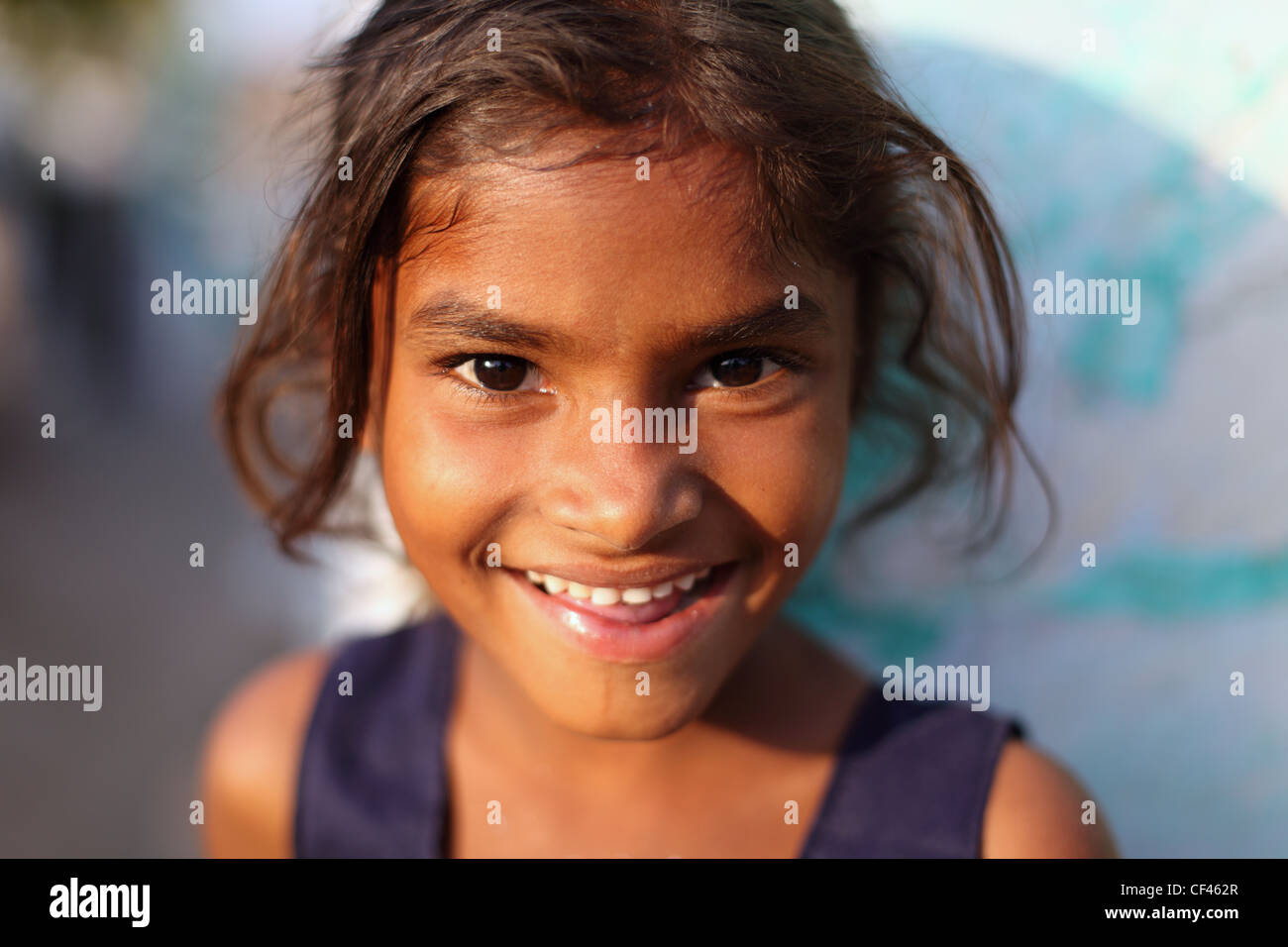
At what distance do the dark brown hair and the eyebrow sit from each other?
66 millimetres

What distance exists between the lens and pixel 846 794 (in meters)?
1.34

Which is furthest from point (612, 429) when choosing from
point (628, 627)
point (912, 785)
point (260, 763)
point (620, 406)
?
point (260, 763)

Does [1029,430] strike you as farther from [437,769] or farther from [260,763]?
[260,763]

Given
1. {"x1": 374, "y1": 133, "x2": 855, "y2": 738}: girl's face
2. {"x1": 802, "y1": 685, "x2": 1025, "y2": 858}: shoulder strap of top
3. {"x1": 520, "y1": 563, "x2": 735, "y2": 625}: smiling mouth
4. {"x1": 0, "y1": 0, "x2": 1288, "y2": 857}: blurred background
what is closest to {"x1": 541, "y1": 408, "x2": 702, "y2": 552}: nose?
{"x1": 374, "y1": 133, "x2": 855, "y2": 738}: girl's face

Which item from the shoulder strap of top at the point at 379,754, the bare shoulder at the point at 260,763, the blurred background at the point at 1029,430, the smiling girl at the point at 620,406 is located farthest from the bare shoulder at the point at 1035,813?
the bare shoulder at the point at 260,763

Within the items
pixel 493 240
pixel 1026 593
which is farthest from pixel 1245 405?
pixel 493 240

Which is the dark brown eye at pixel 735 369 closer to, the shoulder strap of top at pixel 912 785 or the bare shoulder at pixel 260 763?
the shoulder strap of top at pixel 912 785

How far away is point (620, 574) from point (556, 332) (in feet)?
0.89

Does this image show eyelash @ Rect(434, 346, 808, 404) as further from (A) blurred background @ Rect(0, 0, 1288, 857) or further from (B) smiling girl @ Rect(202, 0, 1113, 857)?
(A) blurred background @ Rect(0, 0, 1288, 857)

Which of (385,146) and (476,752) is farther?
(476,752)

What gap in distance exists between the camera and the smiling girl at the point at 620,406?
98 centimetres

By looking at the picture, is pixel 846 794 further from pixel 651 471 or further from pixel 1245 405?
pixel 1245 405

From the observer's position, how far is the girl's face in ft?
3.15

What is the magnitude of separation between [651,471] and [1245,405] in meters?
1.04
